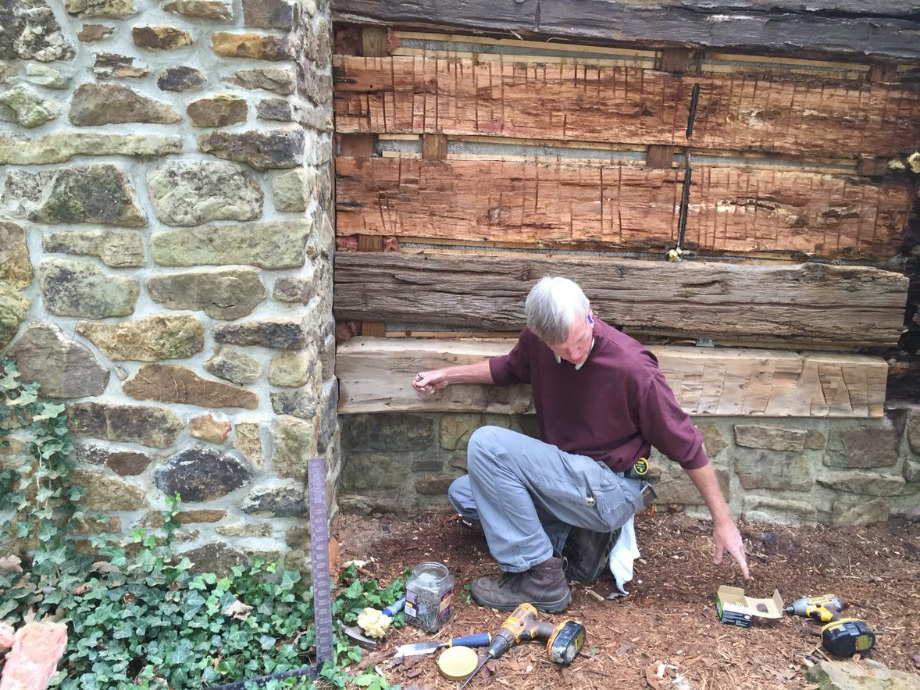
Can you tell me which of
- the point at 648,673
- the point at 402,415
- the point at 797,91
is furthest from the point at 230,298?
the point at 797,91

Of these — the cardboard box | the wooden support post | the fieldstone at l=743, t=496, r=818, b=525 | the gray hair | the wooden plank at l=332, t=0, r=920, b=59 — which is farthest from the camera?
the fieldstone at l=743, t=496, r=818, b=525

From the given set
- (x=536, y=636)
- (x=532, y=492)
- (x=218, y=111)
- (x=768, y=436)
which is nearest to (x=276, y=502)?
(x=532, y=492)

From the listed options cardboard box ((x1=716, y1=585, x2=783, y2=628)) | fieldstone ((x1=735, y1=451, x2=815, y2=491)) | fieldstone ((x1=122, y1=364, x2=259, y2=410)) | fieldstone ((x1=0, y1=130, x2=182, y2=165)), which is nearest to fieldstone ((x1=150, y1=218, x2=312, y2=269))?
fieldstone ((x1=0, y1=130, x2=182, y2=165))

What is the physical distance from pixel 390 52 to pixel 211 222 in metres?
1.13

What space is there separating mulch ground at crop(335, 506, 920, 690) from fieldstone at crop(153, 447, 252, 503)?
690 millimetres

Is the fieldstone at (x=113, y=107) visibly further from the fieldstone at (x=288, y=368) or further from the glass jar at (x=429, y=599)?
the glass jar at (x=429, y=599)

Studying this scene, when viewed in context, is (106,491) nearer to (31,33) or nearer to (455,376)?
(455,376)

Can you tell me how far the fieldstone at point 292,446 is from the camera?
2.69 metres

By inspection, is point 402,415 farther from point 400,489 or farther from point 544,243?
point 544,243

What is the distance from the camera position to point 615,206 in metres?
3.22

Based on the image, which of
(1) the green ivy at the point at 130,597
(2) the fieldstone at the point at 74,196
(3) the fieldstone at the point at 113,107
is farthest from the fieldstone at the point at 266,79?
(1) the green ivy at the point at 130,597

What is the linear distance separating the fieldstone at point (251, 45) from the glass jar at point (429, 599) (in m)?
2.00

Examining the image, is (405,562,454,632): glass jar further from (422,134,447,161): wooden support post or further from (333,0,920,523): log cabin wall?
(422,134,447,161): wooden support post

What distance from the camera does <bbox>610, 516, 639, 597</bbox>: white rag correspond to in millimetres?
2994
